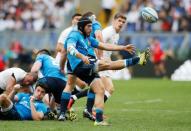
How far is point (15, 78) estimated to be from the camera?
13.4 meters

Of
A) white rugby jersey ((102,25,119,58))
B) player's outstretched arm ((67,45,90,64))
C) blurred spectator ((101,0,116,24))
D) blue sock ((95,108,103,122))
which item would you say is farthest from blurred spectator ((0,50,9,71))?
blue sock ((95,108,103,122))

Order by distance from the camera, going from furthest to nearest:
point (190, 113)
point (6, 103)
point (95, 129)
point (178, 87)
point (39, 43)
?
point (39, 43), point (178, 87), point (190, 113), point (6, 103), point (95, 129)

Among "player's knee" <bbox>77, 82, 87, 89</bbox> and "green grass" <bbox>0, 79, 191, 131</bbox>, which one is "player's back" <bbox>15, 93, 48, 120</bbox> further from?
"player's knee" <bbox>77, 82, 87, 89</bbox>

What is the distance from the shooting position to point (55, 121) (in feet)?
43.9

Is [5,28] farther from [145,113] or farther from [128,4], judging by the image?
[145,113]

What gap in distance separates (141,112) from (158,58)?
546 inches

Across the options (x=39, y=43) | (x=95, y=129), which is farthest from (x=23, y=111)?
(x=39, y=43)

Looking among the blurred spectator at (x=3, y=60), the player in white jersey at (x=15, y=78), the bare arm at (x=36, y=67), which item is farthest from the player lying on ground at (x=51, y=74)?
the blurred spectator at (x=3, y=60)

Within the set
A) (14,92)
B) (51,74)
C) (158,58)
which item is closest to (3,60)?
(158,58)

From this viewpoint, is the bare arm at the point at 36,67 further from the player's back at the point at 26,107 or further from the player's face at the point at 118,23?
the player's face at the point at 118,23

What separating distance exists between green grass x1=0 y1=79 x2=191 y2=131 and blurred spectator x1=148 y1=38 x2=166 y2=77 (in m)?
4.36

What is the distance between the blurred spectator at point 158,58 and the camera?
29219mm

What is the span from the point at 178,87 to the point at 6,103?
11.8 metres

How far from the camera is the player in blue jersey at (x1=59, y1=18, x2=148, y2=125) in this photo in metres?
12.5
